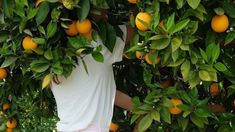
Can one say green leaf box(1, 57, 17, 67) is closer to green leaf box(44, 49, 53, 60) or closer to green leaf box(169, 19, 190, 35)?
green leaf box(44, 49, 53, 60)

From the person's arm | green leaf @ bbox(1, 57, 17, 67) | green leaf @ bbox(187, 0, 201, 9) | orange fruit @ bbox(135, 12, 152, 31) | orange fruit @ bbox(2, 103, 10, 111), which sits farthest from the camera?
orange fruit @ bbox(2, 103, 10, 111)

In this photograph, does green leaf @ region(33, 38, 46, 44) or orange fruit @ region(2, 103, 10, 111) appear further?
orange fruit @ region(2, 103, 10, 111)

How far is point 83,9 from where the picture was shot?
4.66 ft

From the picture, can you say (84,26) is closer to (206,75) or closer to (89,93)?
(89,93)

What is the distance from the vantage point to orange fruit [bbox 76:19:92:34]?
148cm

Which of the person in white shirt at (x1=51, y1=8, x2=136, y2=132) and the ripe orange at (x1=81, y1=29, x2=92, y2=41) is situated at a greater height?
the ripe orange at (x1=81, y1=29, x2=92, y2=41)

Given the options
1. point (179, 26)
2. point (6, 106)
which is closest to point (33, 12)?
point (179, 26)

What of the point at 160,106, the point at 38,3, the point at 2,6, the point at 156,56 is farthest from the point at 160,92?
the point at 2,6

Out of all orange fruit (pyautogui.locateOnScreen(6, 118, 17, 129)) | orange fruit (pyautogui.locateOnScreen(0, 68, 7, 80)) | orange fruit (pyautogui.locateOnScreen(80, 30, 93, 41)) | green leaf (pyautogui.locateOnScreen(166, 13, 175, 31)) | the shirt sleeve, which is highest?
green leaf (pyautogui.locateOnScreen(166, 13, 175, 31))

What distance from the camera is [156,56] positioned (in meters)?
1.29

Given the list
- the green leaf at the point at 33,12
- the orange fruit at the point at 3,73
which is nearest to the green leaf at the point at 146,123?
the green leaf at the point at 33,12

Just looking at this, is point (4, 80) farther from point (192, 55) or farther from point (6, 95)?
point (192, 55)

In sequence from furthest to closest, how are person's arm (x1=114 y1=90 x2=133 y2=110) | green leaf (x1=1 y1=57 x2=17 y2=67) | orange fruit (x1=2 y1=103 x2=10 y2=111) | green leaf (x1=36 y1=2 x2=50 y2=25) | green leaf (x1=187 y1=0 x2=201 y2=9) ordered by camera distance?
orange fruit (x1=2 y1=103 x2=10 y2=111), person's arm (x1=114 y1=90 x2=133 y2=110), green leaf (x1=1 y1=57 x2=17 y2=67), green leaf (x1=36 y1=2 x2=50 y2=25), green leaf (x1=187 y1=0 x2=201 y2=9)

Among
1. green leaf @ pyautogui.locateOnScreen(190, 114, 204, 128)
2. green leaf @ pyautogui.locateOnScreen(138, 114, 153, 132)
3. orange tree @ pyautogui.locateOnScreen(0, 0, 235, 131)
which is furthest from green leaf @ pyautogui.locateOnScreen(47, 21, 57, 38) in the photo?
→ green leaf @ pyautogui.locateOnScreen(190, 114, 204, 128)
